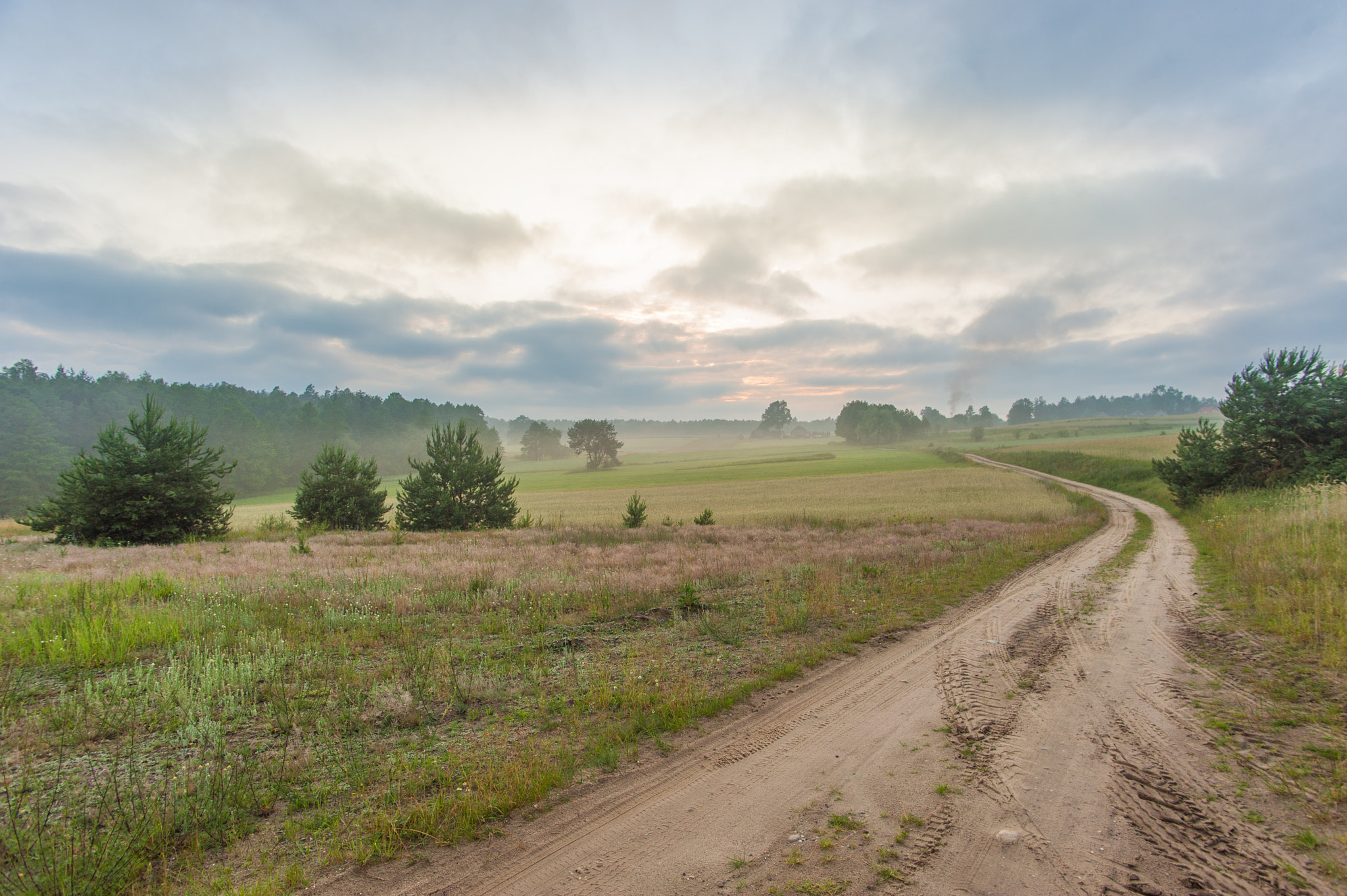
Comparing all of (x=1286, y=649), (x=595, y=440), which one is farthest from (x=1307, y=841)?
(x=595, y=440)

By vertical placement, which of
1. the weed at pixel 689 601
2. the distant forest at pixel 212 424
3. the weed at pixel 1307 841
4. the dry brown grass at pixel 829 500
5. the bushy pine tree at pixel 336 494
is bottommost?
the dry brown grass at pixel 829 500

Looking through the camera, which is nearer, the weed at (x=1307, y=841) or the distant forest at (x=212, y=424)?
the weed at (x=1307, y=841)

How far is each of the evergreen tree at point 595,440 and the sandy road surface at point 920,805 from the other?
114 m

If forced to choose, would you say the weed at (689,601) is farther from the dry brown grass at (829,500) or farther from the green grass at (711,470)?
the green grass at (711,470)

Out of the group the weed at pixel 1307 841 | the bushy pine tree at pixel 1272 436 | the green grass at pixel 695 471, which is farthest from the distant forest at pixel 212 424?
the bushy pine tree at pixel 1272 436

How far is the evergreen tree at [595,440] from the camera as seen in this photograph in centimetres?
12075

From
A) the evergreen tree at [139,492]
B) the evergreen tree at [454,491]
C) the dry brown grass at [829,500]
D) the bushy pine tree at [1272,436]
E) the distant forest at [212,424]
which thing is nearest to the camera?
the evergreen tree at [139,492]

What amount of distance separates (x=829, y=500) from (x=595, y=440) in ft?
276

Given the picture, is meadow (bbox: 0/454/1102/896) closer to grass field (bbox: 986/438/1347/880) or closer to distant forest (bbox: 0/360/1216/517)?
grass field (bbox: 986/438/1347/880)

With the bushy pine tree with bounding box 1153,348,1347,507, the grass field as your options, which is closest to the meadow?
the grass field

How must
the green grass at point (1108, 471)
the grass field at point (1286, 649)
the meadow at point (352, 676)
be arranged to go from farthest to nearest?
the green grass at point (1108, 471), the grass field at point (1286, 649), the meadow at point (352, 676)

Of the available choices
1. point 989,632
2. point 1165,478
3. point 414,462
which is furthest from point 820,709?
point 1165,478

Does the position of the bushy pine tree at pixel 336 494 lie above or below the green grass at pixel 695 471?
above

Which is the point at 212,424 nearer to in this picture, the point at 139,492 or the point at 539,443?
the point at 539,443
